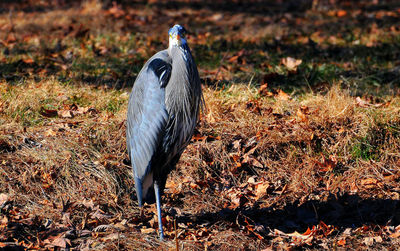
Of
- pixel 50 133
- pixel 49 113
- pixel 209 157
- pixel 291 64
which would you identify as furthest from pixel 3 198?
pixel 291 64

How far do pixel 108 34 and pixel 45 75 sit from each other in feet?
5.91

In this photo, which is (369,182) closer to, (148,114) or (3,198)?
(148,114)

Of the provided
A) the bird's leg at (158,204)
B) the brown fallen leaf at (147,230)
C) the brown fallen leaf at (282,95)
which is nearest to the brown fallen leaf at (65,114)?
the bird's leg at (158,204)

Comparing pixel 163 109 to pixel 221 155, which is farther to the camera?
pixel 221 155

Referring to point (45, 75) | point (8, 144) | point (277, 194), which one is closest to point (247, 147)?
point (277, 194)

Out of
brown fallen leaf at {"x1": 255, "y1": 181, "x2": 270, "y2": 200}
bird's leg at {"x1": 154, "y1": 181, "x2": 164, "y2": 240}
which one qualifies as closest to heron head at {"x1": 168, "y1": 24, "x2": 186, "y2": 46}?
bird's leg at {"x1": 154, "y1": 181, "x2": 164, "y2": 240}

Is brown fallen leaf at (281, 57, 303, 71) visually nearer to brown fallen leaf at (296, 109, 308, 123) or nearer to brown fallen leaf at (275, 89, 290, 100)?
brown fallen leaf at (275, 89, 290, 100)

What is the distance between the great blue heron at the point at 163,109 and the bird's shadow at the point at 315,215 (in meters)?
0.67

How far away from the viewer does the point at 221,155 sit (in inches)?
194

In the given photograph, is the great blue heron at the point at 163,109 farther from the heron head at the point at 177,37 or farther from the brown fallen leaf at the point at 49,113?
the brown fallen leaf at the point at 49,113

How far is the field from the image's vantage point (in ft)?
13.3

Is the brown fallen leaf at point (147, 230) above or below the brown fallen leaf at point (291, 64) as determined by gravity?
below

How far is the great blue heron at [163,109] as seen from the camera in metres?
3.83

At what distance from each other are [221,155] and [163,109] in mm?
1269
